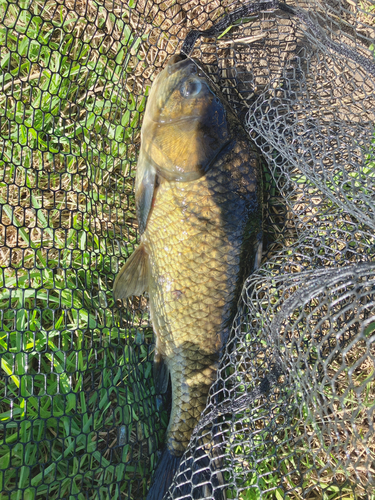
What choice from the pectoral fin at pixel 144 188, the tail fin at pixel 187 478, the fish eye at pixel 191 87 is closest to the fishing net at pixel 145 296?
the tail fin at pixel 187 478

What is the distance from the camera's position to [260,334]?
6.52 ft

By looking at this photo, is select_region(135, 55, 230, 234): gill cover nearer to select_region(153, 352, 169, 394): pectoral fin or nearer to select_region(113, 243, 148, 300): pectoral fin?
select_region(113, 243, 148, 300): pectoral fin

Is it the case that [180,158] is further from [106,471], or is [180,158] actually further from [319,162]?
[106,471]

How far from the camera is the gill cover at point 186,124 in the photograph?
201cm

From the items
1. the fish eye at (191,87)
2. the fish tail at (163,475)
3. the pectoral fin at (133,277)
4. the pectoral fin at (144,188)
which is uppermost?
the fish eye at (191,87)

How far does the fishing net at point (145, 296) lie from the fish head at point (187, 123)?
26 cm

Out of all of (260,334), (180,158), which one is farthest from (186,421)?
(180,158)

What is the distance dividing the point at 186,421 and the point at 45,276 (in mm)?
1092

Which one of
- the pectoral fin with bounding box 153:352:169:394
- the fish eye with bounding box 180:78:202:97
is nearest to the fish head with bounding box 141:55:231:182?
the fish eye with bounding box 180:78:202:97

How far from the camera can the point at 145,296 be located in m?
2.36

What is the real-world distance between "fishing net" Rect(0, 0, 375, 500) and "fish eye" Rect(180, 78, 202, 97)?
339mm

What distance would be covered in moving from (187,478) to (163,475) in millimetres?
138

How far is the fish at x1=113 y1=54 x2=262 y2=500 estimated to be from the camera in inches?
78.7

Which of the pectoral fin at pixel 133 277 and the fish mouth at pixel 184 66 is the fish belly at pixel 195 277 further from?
the fish mouth at pixel 184 66
